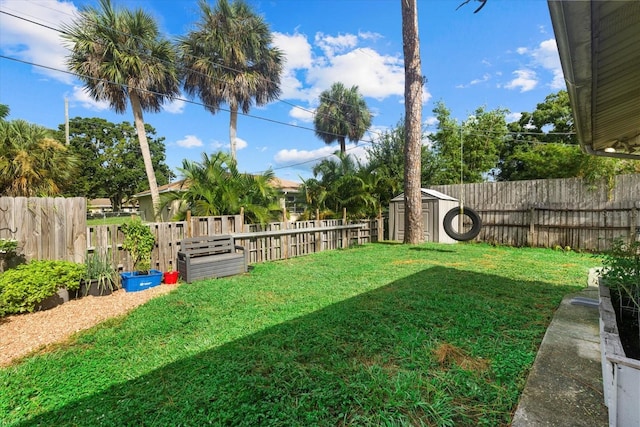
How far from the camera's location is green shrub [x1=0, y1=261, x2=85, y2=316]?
3521 mm

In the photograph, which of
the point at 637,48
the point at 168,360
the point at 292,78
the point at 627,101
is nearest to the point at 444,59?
the point at 292,78

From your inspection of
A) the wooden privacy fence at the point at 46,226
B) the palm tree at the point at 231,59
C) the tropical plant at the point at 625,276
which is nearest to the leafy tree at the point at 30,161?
the wooden privacy fence at the point at 46,226

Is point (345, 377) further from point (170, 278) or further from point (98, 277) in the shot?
point (98, 277)

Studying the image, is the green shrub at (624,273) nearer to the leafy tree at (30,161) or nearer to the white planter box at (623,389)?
the white planter box at (623,389)

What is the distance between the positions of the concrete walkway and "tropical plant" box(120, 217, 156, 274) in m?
5.29

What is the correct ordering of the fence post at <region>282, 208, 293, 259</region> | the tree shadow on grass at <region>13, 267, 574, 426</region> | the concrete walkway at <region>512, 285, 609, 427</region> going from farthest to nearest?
the fence post at <region>282, 208, 293, 259</region> < the tree shadow on grass at <region>13, 267, 574, 426</region> < the concrete walkway at <region>512, 285, 609, 427</region>

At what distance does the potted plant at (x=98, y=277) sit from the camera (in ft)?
14.4

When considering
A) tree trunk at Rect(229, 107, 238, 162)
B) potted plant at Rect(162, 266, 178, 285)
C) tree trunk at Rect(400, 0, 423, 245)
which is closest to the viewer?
potted plant at Rect(162, 266, 178, 285)

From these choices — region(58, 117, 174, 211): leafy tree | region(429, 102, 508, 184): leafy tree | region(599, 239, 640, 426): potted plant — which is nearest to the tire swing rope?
region(599, 239, 640, 426): potted plant

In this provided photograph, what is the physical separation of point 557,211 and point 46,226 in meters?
11.1

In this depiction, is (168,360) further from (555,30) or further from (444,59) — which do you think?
(444,59)

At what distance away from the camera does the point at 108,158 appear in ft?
89.8

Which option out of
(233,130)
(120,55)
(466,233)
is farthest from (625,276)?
(233,130)

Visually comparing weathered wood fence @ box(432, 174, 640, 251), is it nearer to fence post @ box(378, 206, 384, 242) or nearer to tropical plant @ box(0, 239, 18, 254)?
fence post @ box(378, 206, 384, 242)
